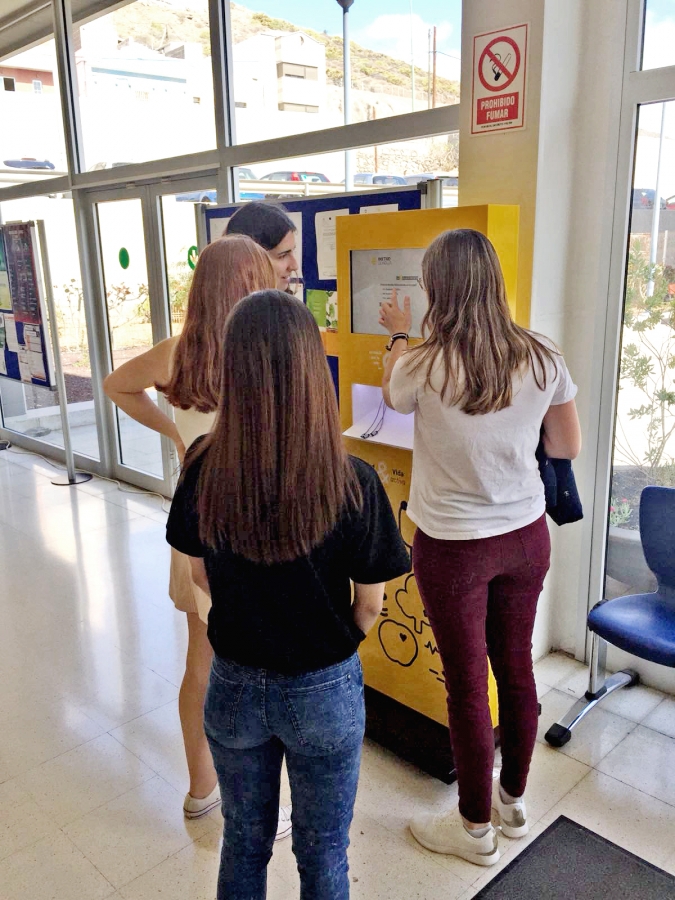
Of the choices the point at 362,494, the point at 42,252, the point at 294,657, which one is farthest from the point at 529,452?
the point at 42,252

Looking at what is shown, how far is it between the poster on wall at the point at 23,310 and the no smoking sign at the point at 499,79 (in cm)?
373

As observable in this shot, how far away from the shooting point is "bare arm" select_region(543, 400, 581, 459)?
1.88 metres

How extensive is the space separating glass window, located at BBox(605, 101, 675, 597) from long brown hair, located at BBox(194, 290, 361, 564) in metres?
1.73

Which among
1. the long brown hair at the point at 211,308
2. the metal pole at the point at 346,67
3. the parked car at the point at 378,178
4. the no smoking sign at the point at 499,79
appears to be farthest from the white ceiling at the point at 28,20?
the long brown hair at the point at 211,308

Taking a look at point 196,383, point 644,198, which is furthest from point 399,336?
point 644,198

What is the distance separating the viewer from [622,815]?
2178mm

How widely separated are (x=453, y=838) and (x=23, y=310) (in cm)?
483

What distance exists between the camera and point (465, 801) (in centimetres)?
197

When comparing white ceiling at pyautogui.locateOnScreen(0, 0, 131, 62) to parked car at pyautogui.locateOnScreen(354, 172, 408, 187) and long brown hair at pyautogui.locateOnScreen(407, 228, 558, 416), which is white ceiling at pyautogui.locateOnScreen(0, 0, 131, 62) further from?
long brown hair at pyautogui.locateOnScreen(407, 228, 558, 416)

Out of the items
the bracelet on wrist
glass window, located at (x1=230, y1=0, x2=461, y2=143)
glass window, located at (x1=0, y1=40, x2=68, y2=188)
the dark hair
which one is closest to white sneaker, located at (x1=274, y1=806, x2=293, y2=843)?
the bracelet on wrist

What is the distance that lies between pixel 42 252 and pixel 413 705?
13.5ft

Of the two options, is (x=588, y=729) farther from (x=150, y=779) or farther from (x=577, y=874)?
(x=150, y=779)

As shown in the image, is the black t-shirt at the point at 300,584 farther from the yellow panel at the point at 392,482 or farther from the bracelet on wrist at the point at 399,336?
the yellow panel at the point at 392,482

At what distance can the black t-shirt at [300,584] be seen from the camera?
4.11 feet
